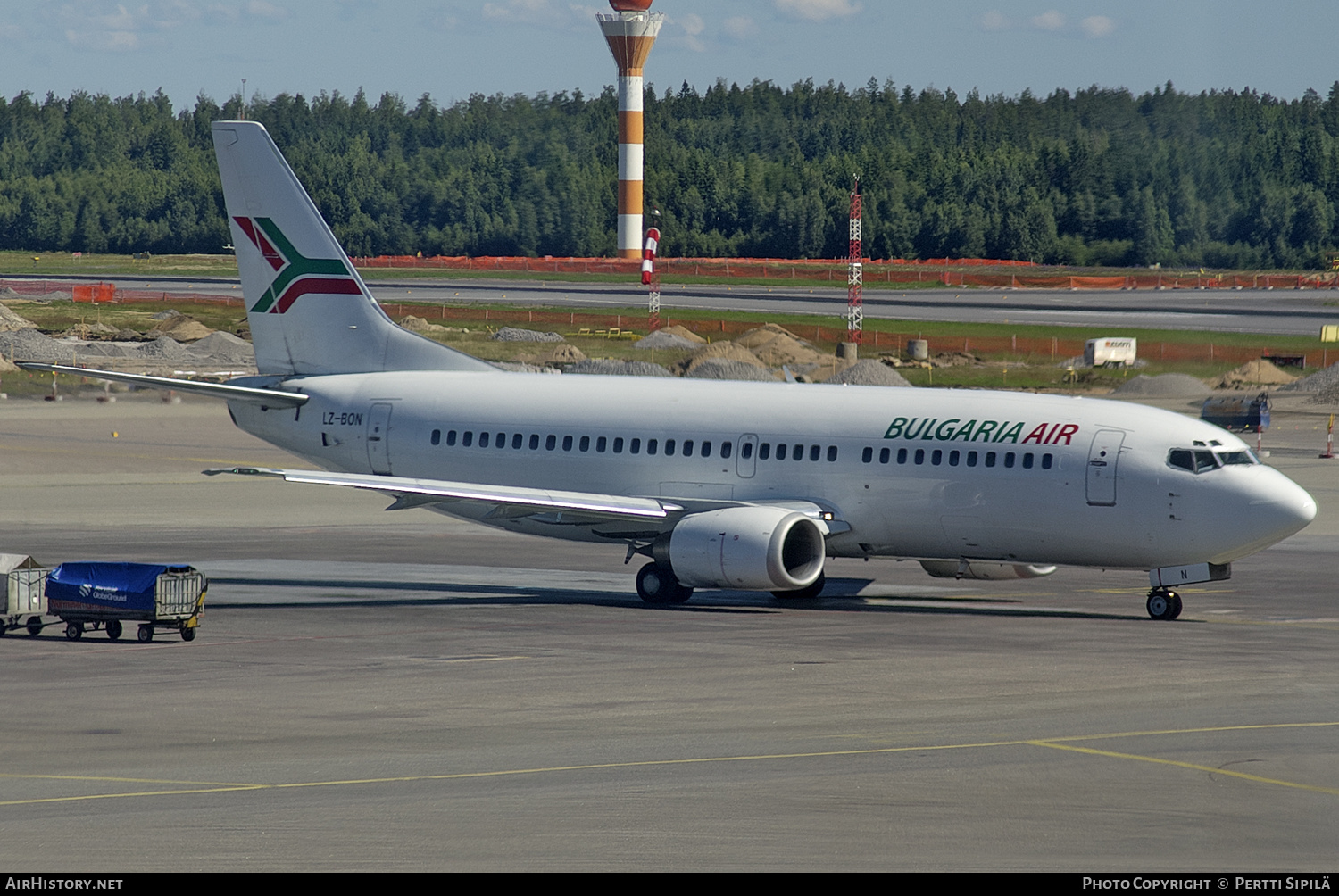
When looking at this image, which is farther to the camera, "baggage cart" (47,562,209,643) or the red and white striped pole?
the red and white striped pole

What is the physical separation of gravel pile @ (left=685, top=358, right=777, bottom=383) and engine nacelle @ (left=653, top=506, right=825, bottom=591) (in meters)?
52.1

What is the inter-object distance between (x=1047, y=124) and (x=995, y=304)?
57.1 meters

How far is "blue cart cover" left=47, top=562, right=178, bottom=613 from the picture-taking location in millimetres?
31969

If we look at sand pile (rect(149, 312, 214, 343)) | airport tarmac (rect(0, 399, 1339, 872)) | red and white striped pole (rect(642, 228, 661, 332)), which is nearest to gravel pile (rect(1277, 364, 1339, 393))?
red and white striped pole (rect(642, 228, 661, 332))

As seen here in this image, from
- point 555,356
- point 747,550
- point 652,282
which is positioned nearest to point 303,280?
point 747,550

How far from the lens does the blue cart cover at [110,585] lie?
32.0 m

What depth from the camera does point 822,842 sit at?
18031 mm

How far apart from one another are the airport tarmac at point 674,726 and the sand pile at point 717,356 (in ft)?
168

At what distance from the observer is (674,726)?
24.7m

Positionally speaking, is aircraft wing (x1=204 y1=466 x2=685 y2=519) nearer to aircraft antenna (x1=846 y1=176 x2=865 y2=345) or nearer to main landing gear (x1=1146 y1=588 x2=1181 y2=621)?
main landing gear (x1=1146 y1=588 x2=1181 y2=621)

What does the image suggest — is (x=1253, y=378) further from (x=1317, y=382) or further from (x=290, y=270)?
(x=290, y=270)

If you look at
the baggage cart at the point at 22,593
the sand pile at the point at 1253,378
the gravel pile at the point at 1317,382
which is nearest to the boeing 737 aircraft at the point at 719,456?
the baggage cart at the point at 22,593

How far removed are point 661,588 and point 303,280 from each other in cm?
1309
